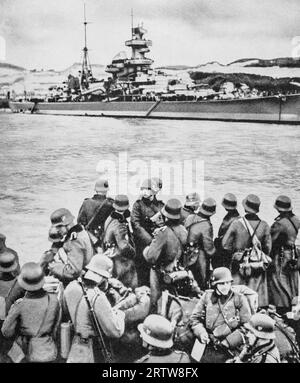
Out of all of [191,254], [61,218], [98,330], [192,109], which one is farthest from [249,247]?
[192,109]

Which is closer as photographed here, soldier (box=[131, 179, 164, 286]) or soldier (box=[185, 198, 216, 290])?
soldier (box=[185, 198, 216, 290])

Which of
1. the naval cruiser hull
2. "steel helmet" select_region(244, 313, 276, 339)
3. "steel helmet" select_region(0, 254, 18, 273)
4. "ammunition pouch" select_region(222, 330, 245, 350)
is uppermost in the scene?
the naval cruiser hull

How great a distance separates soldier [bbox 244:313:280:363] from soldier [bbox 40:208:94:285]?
141 centimetres

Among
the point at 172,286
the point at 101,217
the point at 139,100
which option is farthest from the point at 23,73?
the point at 172,286

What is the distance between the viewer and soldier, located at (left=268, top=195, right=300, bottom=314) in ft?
12.8

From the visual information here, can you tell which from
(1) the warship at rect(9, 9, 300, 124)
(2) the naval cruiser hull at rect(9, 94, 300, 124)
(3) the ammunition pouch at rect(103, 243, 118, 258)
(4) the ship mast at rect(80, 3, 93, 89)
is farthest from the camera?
(2) the naval cruiser hull at rect(9, 94, 300, 124)

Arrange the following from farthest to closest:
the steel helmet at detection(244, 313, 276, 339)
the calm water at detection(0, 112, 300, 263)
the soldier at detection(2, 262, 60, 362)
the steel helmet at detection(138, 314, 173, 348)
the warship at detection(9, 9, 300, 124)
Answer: the warship at detection(9, 9, 300, 124), the calm water at detection(0, 112, 300, 263), the steel helmet at detection(244, 313, 276, 339), the soldier at detection(2, 262, 60, 362), the steel helmet at detection(138, 314, 173, 348)

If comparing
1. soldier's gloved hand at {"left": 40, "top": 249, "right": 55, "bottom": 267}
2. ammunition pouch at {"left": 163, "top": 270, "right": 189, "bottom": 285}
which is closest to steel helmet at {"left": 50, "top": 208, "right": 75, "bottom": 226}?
soldier's gloved hand at {"left": 40, "top": 249, "right": 55, "bottom": 267}

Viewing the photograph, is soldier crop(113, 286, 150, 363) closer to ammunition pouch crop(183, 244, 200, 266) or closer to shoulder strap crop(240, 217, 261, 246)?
ammunition pouch crop(183, 244, 200, 266)

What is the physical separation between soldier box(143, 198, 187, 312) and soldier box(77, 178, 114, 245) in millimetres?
509

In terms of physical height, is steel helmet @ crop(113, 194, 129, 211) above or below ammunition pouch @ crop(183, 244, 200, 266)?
above

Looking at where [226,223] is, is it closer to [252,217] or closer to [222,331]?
[252,217]

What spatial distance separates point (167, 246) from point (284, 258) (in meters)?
1.08

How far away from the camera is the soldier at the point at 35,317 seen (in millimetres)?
3287
